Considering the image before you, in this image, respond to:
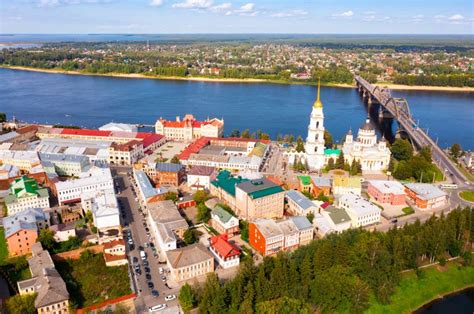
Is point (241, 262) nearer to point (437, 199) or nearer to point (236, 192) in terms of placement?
point (236, 192)

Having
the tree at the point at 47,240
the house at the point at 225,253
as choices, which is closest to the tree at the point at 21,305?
the tree at the point at 47,240

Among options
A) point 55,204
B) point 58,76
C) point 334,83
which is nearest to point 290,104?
point 334,83

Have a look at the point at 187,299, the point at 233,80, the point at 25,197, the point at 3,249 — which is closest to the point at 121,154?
the point at 25,197

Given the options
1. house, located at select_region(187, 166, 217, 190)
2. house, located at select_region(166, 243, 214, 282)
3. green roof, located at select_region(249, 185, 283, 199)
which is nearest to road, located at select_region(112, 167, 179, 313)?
house, located at select_region(166, 243, 214, 282)

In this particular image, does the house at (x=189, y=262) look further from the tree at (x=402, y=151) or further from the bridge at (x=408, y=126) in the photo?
the tree at (x=402, y=151)

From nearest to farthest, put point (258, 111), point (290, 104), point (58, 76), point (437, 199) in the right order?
point (437, 199), point (258, 111), point (290, 104), point (58, 76)

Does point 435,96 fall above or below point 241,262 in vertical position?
above
